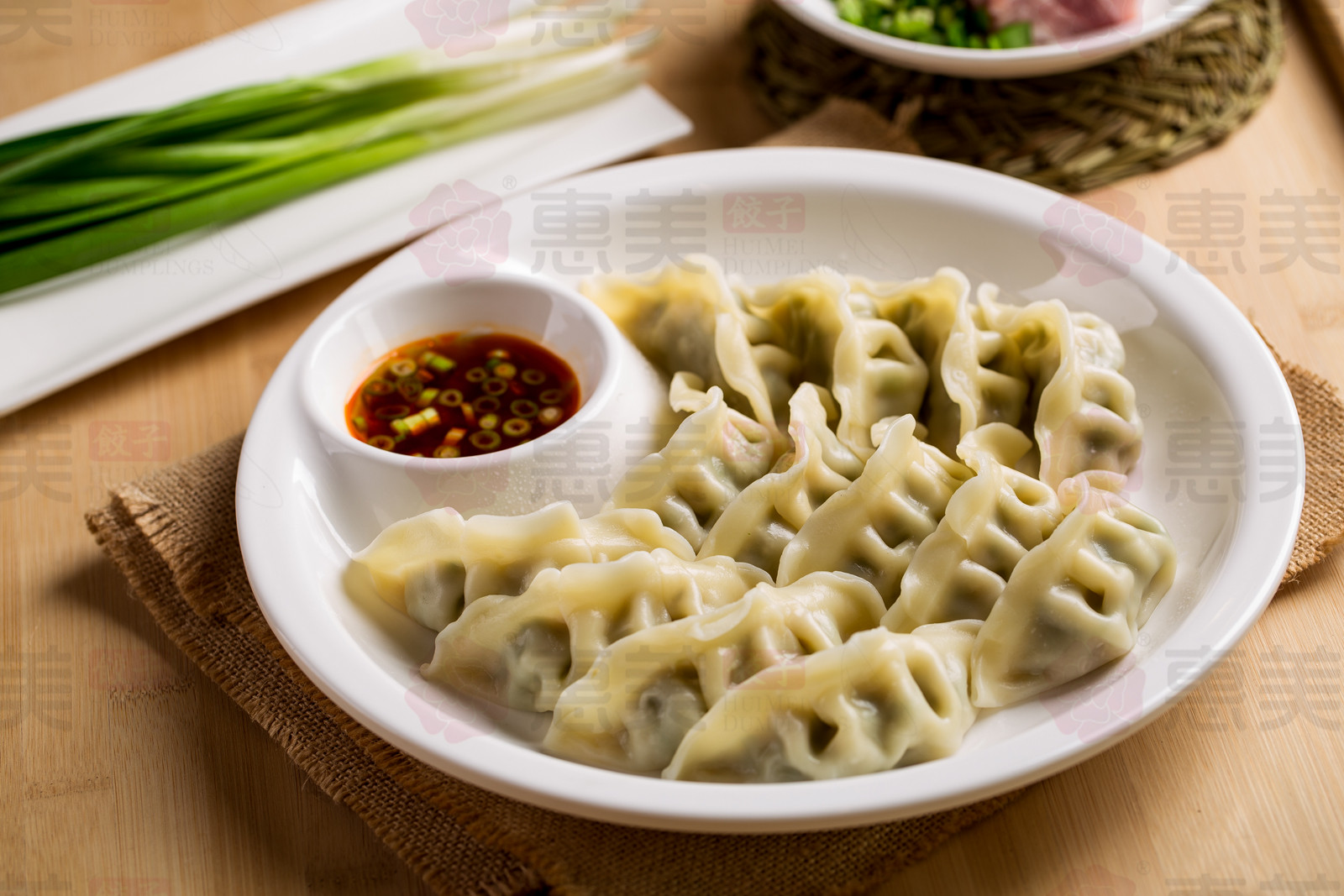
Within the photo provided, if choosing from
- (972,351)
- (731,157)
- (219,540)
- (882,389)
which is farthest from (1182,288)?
(219,540)

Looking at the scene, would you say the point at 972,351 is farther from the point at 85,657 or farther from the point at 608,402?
the point at 85,657

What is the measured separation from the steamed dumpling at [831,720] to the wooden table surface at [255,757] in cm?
32

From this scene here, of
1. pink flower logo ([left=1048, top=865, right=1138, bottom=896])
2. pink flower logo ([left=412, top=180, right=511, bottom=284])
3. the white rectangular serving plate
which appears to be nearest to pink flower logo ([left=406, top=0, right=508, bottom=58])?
the white rectangular serving plate

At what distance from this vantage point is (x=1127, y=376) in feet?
9.85

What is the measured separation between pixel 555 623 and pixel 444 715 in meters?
0.31

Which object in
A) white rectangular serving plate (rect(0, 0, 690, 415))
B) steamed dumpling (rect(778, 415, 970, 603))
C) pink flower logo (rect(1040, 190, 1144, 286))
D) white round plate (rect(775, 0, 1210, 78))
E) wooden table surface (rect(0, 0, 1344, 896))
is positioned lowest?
wooden table surface (rect(0, 0, 1344, 896))

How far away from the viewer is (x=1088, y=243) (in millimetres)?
3158

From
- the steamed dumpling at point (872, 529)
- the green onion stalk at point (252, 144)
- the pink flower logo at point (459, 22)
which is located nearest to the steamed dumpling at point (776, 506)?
the steamed dumpling at point (872, 529)

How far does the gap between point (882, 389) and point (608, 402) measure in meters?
0.70

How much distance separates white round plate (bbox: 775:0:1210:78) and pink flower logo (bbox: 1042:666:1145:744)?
2184mm

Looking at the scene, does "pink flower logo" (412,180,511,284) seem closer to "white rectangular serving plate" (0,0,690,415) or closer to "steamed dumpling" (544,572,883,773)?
"white rectangular serving plate" (0,0,690,415)

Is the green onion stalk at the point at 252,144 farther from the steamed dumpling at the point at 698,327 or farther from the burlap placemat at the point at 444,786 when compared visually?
the steamed dumpling at the point at 698,327

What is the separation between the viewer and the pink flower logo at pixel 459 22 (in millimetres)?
4547

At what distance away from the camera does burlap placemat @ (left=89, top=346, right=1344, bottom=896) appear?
87.9 inches
